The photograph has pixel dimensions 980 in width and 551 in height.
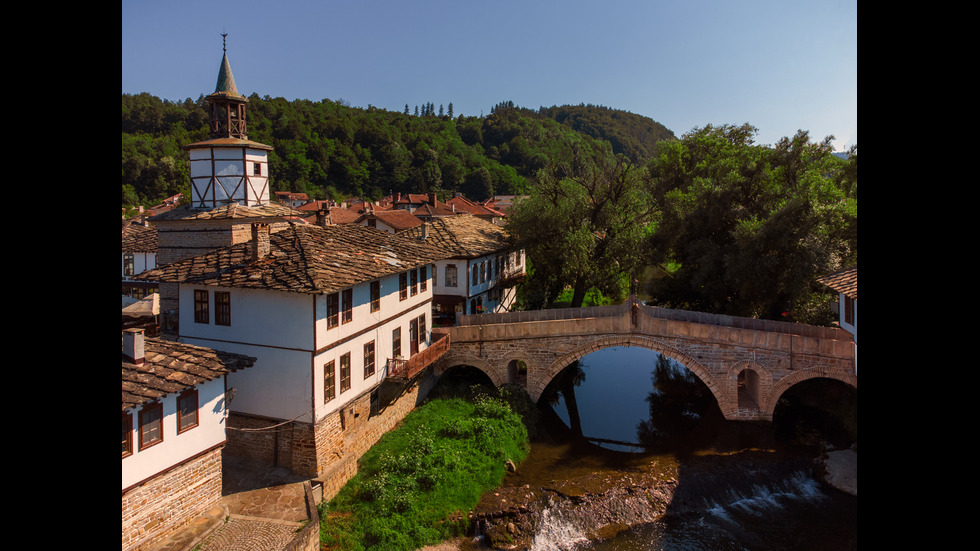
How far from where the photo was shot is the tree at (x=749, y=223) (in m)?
22.1

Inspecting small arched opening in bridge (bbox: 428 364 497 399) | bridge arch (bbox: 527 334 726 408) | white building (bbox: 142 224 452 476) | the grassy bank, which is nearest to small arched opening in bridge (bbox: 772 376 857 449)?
bridge arch (bbox: 527 334 726 408)

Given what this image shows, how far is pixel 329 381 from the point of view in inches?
621

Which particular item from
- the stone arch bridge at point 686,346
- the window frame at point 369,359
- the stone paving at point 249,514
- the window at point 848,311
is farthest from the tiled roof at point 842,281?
the stone paving at point 249,514

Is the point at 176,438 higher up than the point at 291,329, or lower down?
lower down

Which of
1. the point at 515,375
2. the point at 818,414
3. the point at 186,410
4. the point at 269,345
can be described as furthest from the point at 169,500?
the point at 818,414

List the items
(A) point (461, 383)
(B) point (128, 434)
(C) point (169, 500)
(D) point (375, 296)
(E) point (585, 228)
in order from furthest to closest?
(E) point (585, 228) < (A) point (461, 383) < (D) point (375, 296) < (C) point (169, 500) < (B) point (128, 434)

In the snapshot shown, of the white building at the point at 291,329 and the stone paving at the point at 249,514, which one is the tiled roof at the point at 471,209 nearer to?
the white building at the point at 291,329

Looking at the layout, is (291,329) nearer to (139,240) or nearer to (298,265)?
(298,265)

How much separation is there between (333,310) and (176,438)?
4.83 meters

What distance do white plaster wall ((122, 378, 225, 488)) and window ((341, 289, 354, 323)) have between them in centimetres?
376

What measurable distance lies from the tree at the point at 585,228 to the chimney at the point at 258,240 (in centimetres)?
1452

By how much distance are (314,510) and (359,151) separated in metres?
77.9

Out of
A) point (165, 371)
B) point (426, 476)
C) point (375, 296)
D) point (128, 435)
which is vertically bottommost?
point (426, 476)
